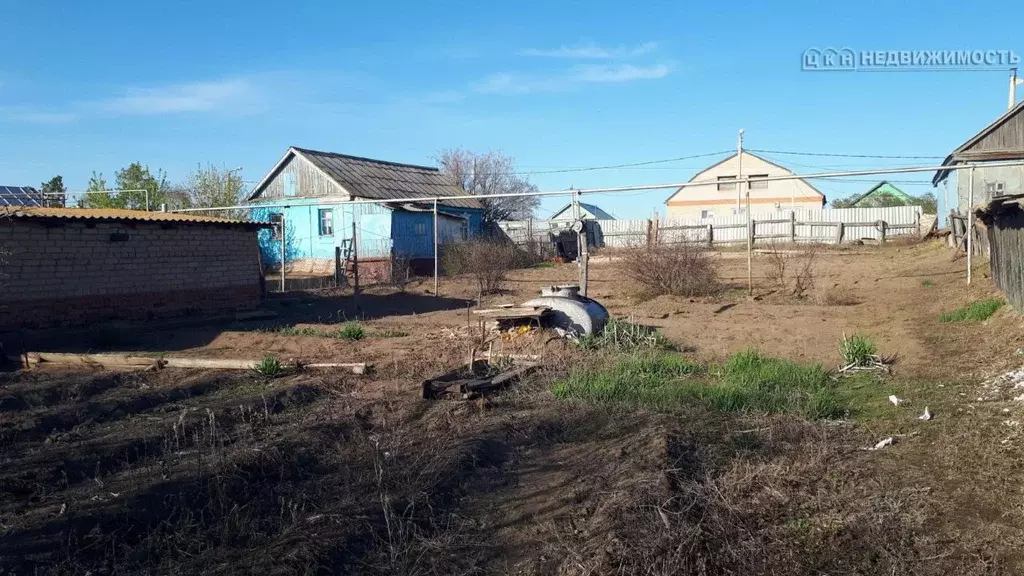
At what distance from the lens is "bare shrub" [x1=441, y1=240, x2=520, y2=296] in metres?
22.2

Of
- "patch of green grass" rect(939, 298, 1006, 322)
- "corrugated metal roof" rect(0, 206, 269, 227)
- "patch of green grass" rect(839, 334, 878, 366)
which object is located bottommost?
"patch of green grass" rect(839, 334, 878, 366)

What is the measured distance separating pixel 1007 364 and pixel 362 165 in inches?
1047

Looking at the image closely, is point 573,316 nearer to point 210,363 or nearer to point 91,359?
point 210,363

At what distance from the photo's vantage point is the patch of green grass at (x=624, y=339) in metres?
11.0

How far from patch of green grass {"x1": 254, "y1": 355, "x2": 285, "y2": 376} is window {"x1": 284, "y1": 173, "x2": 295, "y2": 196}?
67.9 ft

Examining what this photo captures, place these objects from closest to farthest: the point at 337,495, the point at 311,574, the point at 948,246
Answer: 1. the point at 311,574
2. the point at 337,495
3. the point at 948,246

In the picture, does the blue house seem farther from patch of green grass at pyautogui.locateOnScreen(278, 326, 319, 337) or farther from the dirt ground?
the dirt ground

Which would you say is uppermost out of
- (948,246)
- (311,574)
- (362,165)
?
(362,165)

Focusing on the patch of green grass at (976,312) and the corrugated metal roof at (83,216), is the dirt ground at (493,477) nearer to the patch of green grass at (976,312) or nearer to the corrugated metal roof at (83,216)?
the patch of green grass at (976,312)

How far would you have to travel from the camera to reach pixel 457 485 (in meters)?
5.86

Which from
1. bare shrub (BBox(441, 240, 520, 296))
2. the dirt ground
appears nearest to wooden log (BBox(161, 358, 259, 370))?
the dirt ground

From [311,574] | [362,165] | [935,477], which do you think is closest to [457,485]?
[311,574]

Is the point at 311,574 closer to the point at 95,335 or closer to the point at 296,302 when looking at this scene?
the point at 95,335

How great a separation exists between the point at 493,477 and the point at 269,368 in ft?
17.5
